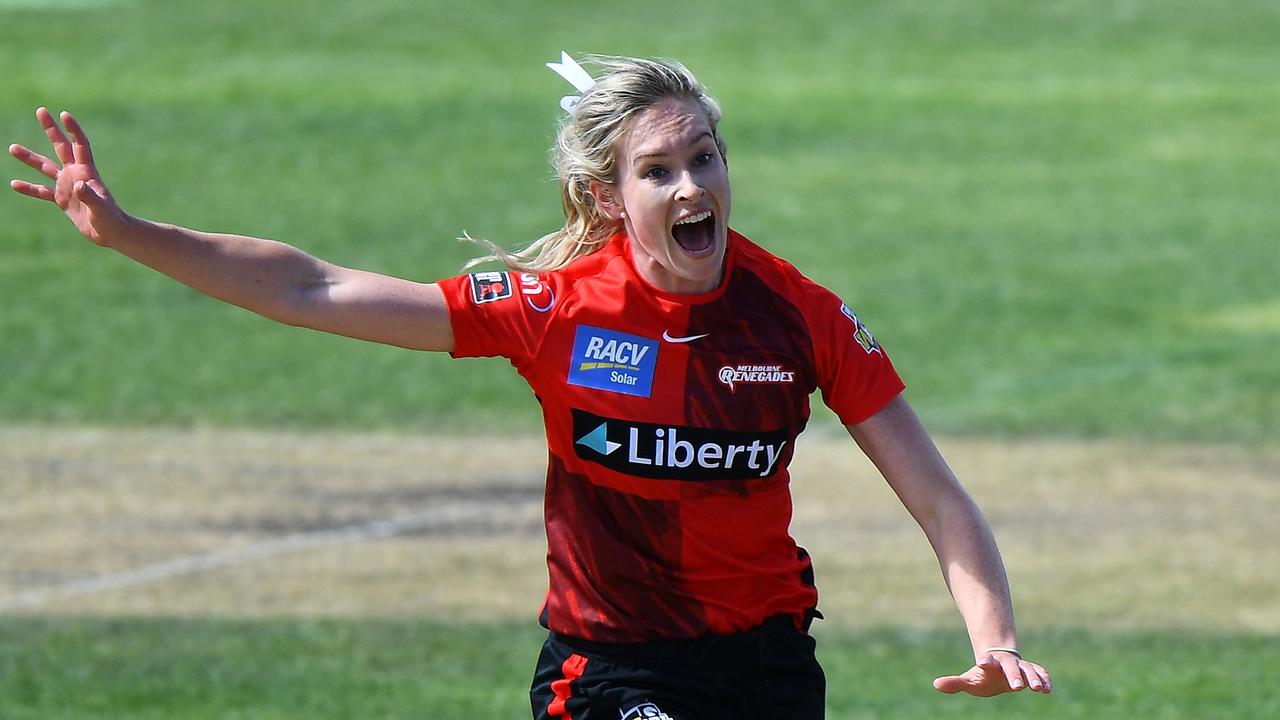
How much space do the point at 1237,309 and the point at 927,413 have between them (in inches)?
204

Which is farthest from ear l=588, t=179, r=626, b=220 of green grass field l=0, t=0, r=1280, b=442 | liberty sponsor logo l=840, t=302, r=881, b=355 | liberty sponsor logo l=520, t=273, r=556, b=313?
green grass field l=0, t=0, r=1280, b=442

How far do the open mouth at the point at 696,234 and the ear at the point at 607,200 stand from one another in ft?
0.76

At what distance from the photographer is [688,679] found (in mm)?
4875

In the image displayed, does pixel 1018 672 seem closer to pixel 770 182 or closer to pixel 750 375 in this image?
pixel 750 375

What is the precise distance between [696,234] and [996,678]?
3.90 feet

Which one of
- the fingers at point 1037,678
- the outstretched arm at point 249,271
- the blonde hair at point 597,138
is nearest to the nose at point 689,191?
the blonde hair at point 597,138

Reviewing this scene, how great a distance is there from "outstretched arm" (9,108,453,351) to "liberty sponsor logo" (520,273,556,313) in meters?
0.20

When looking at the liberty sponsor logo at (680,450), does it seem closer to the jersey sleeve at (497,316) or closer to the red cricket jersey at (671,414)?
the red cricket jersey at (671,414)

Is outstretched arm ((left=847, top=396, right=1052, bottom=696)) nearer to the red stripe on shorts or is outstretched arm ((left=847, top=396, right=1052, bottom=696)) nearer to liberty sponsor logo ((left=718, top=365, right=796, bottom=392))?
liberty sponsor logo ((left=718, top=365, right=796, bottom=392))

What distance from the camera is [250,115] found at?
27578 millimetres

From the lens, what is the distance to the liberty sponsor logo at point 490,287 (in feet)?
16.3

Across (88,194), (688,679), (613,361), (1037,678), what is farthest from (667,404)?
(88,194)

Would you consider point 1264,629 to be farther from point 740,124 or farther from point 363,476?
point 740,124

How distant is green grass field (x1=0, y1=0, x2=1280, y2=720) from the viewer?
10078 mm
